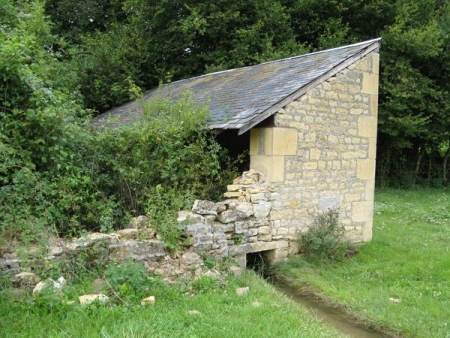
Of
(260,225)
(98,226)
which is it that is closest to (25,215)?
(98,226)

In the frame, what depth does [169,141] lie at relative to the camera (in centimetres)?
715

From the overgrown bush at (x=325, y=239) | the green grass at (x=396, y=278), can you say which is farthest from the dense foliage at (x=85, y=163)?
the green grass at (x=396, y=278)

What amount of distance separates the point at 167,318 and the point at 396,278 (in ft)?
12.9

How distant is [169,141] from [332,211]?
A: 3.28 meters

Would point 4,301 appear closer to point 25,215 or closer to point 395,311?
point 25,215

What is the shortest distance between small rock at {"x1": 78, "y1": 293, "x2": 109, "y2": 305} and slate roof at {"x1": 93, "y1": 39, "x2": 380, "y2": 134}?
3326 millimetres

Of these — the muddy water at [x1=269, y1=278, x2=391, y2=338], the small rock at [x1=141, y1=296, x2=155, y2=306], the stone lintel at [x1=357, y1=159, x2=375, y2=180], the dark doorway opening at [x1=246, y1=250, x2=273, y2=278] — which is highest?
the stone lintel at [x1=357, y1=159, x2=375, y2=180]

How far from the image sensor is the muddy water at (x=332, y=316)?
480 cm

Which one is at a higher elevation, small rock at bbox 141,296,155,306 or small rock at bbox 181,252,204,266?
small rock at bbox 181,252,204,266

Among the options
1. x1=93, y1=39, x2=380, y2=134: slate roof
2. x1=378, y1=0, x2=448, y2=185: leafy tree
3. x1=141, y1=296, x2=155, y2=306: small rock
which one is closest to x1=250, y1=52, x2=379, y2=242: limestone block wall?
x1=93, y1=39, x2=380, y2=134: slate roof

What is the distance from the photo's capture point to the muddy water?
4.80 metres

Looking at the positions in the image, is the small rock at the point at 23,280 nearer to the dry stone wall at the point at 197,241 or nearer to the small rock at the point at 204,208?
the dry stone wall at the point at 197,241

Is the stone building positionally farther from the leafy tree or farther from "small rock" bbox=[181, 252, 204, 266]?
the leafy tree

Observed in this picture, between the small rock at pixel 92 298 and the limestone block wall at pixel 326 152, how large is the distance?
3.53 metres
